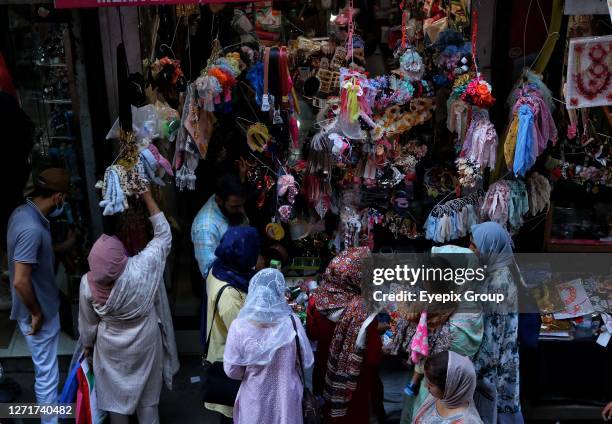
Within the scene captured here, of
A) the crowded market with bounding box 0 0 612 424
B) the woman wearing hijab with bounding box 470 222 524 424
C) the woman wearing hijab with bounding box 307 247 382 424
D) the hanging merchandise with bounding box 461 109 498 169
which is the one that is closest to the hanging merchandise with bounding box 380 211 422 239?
the crowded market with bounding box 0 0 612 424

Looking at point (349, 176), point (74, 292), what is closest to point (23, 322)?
point (74, 292)

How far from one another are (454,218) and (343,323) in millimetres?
1807

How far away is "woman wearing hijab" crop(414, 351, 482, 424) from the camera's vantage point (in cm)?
372

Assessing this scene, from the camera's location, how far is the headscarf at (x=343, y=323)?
4293mm

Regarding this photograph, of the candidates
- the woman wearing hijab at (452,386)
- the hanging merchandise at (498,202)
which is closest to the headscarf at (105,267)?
the woman wearing hijab at (452,386)

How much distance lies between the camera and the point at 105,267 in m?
4.37

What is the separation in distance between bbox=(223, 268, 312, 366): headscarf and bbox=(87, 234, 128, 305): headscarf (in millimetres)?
A: 888

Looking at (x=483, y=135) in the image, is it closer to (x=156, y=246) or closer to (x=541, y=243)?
(x=541, y=243)

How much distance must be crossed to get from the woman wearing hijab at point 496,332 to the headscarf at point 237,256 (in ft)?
4.88

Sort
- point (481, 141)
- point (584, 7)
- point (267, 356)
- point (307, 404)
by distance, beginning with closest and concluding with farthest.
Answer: point (267, 356), point (307, 404), point (584, 7), point (481, 141)

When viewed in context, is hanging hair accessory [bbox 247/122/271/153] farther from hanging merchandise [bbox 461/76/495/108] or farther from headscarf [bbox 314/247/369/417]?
hanging merchandise [bbox 461/76/495/108]

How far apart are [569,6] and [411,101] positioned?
1.29 m

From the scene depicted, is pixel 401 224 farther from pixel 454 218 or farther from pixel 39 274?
pixel 39 274

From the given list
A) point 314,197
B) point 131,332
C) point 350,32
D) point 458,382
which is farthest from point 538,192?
point 131,332
